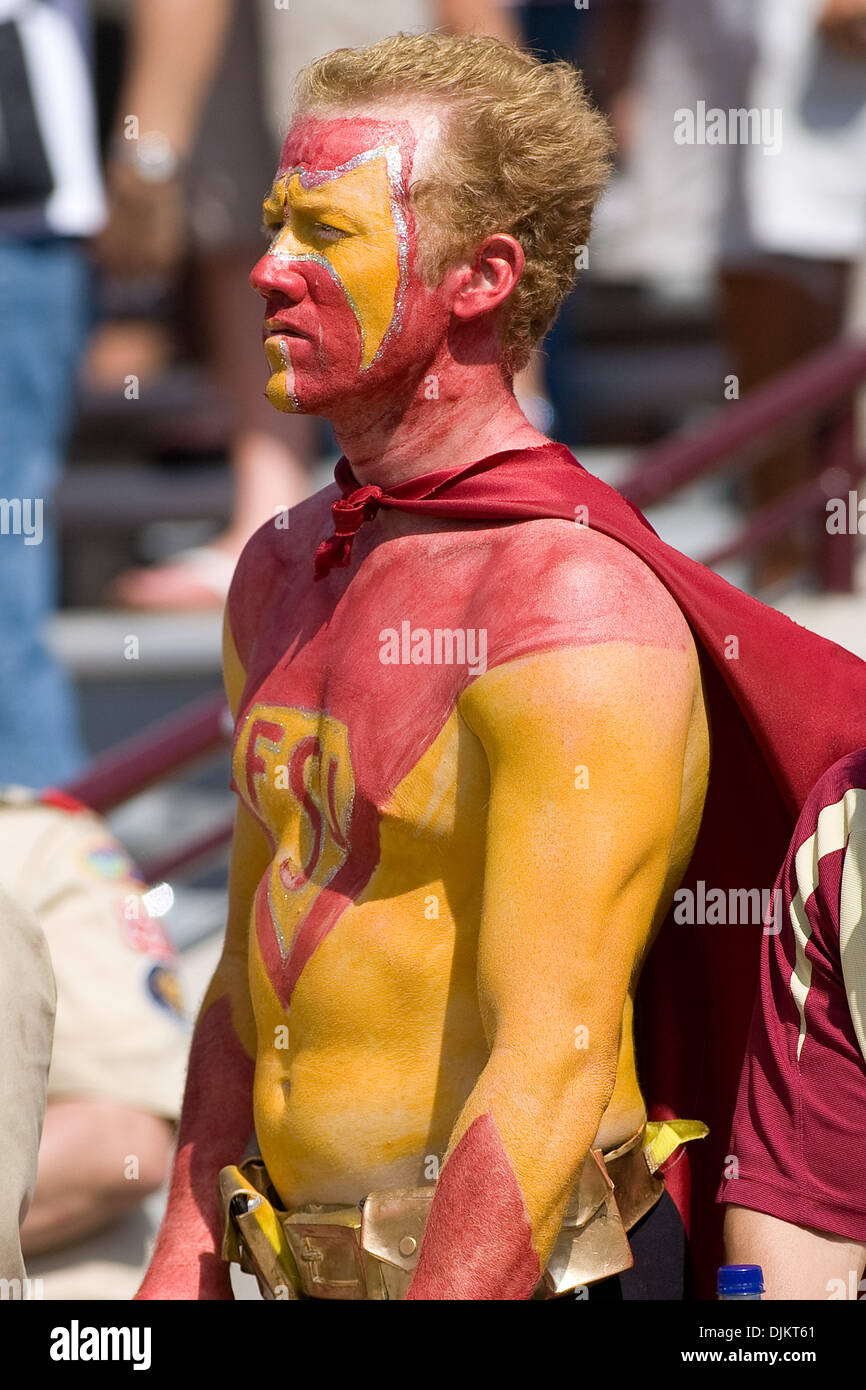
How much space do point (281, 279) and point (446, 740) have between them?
1.71 feet

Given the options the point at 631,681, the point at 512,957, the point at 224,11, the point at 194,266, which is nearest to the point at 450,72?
the point at 631,681

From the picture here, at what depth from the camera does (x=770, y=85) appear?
17.0ft

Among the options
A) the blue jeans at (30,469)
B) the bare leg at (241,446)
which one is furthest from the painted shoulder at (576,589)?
the bare leg at (241,446)

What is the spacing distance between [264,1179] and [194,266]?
444 cm

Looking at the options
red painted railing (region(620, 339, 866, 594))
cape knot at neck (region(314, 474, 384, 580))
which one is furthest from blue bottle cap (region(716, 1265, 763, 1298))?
red painted railing (region(620, 339, 866, 594))

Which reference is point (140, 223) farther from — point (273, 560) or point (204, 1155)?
point (204, 1155)

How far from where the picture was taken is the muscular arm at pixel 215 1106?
2.37 metres

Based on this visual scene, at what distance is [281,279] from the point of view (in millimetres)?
2199

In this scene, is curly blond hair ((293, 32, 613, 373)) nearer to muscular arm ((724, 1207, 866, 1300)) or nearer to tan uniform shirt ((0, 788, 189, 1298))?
muscular arm ((724, 1207, 866, 1300))

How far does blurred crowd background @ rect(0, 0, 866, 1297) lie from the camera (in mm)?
4969

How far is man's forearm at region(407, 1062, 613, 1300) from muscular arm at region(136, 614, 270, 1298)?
44 cm

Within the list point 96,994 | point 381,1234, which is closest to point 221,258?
point 96,994

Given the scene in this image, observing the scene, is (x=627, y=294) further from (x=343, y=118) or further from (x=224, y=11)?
(x=343, y=118)

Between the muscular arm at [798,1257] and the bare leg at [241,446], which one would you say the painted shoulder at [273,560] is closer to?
the muscular arm at [798,1257]
